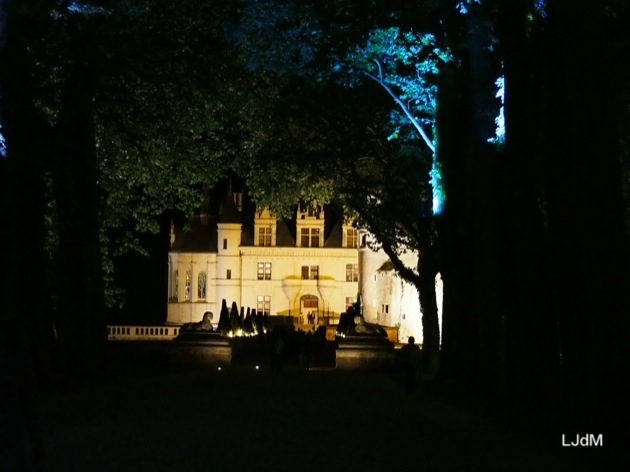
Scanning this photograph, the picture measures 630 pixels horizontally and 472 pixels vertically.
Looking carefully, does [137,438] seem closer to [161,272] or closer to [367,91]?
[367,91]

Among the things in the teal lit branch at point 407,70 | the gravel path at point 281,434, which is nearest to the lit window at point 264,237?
the teal lit branch at point 407,70

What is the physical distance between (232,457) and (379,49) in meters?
17.7

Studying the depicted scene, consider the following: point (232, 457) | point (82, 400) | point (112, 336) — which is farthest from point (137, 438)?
point (112, 336)

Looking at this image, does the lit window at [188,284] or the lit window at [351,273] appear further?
the lit window at [188,284]

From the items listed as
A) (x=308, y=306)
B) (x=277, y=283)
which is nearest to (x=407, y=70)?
(x=277, y=283)

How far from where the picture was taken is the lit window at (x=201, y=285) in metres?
98.4

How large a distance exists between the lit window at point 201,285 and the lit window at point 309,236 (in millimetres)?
9577

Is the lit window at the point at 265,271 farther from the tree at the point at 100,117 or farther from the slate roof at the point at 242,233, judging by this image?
the tree at the point at 100,117

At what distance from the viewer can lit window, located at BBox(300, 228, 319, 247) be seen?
97.6m

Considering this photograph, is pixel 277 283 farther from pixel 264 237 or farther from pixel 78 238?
pixel 78 238

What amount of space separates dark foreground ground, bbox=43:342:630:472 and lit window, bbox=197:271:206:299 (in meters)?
74.4

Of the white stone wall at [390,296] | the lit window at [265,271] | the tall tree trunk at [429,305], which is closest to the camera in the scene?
the tall tree trunk at [429,305]

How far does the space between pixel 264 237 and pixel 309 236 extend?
4021 millimetres

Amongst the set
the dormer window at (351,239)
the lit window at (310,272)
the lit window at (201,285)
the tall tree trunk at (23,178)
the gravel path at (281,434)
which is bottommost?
the gravel path at (281,434)
